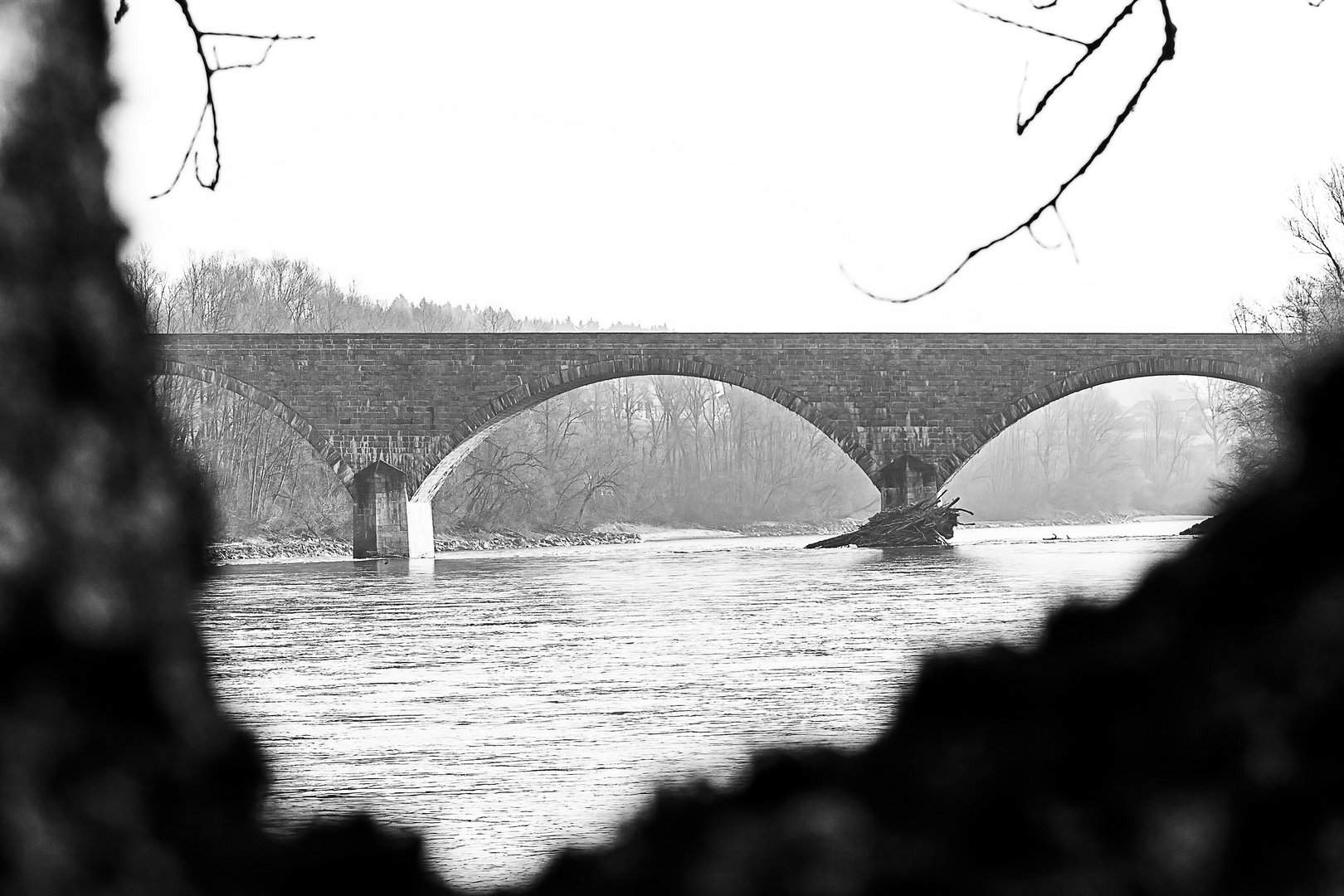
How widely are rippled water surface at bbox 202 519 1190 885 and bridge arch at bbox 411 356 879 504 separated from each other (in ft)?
37.4

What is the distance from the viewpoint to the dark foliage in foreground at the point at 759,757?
48 centimetres

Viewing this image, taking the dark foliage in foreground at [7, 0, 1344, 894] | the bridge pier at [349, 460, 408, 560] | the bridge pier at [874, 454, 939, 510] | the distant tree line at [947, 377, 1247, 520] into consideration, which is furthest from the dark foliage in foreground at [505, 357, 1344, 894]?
the distant tree line at [947, 377, 1247, 520]

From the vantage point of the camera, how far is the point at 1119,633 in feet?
1.75

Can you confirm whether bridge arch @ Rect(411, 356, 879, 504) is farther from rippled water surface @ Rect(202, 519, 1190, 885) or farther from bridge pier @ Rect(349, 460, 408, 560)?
rippled water surface @ Rect(202, 519, 1190, 885)

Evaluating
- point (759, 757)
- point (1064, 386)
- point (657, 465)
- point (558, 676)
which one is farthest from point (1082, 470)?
point (759, 757)

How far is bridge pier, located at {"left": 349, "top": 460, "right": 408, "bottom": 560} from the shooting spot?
37562 millimetres

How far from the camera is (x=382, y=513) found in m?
37.6

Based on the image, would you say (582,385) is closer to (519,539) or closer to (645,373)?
(645,373)

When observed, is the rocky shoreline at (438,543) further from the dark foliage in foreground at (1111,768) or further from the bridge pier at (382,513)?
the dark foliage in foreground at (1111,768)

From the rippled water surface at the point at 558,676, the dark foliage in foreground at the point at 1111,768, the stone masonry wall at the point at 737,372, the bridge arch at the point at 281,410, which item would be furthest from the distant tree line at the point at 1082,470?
the dark foliage in foreground at the point at 1111,768

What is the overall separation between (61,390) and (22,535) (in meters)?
0.06

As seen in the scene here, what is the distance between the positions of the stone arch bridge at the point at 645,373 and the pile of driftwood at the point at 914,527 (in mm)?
477

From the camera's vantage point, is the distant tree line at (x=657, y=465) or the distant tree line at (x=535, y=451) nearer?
the distant tree line at (x=535, y=451)

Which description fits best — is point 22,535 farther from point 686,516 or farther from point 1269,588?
point 686,516
